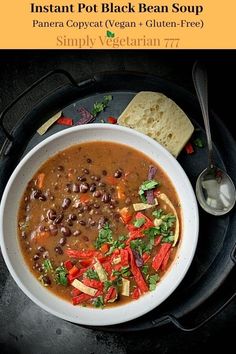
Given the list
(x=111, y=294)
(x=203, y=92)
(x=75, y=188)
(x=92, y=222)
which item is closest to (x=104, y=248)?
(x=92, y=222)

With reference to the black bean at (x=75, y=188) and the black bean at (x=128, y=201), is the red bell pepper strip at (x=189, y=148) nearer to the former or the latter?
the black bean at (x=128, y=201)

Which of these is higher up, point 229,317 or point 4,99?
point 4,99

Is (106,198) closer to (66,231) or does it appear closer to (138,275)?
(66,231)
